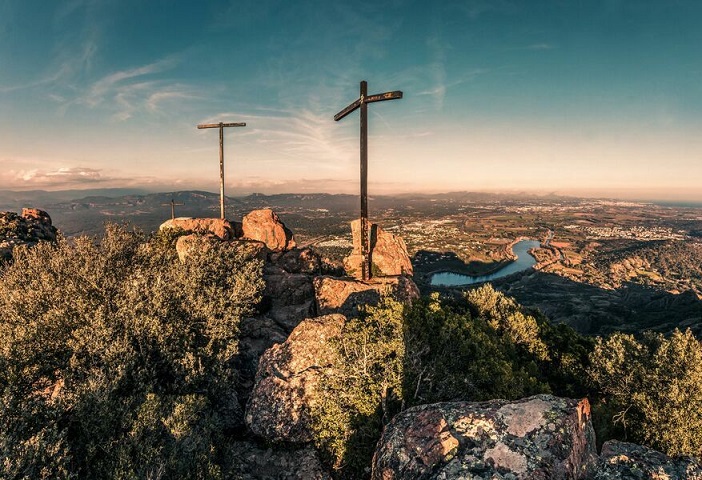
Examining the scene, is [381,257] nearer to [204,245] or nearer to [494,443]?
[204,245]

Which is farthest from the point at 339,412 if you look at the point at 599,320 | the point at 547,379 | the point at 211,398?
the point at 599,320

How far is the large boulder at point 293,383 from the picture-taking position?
15570 mm

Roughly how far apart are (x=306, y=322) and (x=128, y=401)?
8.49m

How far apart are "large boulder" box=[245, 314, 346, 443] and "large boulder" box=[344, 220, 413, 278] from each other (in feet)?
41.0

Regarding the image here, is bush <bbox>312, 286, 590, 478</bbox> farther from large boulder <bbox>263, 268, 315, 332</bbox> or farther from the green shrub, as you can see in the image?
the green shrub

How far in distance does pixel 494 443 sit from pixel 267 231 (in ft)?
114

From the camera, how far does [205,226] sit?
124 ft

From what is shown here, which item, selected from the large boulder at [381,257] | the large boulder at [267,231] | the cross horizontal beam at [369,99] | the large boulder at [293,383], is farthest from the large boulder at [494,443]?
the large boulder at [267,231]

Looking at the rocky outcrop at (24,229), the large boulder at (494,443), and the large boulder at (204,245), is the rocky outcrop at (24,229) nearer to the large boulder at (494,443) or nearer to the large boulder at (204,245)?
the large boulder at (204,245)

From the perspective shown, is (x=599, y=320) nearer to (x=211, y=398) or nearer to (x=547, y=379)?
(x=547, y=379)

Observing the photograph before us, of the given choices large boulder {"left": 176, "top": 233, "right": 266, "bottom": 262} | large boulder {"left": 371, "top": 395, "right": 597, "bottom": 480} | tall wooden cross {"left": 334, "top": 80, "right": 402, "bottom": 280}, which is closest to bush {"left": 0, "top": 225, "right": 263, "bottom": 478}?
large boulder {"left": 176, "top": 233, "right": 266, "bottom": 262}

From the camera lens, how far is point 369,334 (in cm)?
1495

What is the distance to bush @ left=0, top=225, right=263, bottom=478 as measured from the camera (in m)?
11.3

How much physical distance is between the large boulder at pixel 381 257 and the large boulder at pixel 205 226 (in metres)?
15.2
